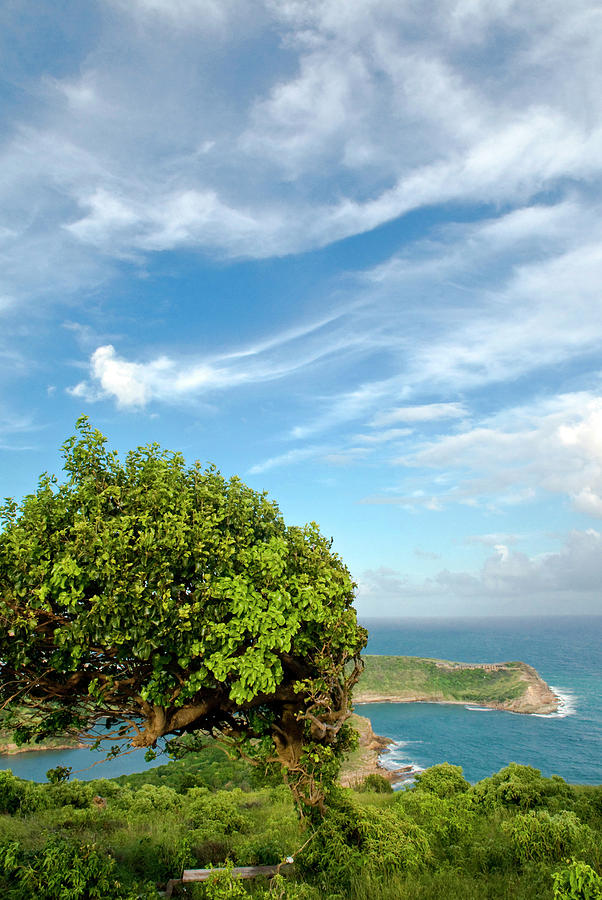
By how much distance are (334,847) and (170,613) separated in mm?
A: 8794

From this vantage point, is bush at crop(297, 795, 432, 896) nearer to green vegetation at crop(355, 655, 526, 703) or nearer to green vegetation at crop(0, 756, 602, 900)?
green vegetation at crop(0, 756, 602, 900)

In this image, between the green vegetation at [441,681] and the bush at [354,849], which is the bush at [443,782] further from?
the green vegetation at [441,681]

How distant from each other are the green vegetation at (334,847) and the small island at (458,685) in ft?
534

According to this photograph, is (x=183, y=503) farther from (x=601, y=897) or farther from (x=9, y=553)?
(x=601, y=897)

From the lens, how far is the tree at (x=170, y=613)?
10.2 metres

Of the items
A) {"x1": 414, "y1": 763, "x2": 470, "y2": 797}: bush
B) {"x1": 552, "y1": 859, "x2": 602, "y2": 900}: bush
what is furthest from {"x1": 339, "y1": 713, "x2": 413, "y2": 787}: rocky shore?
{"x1": 552, "y1": 859, "x2": 602, "y2": 900}: bush

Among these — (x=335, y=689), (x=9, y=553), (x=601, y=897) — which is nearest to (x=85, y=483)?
(x=9, y=553)

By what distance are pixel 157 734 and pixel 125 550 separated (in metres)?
4.89

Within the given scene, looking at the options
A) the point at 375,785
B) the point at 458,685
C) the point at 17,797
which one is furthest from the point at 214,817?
the point at 458,685

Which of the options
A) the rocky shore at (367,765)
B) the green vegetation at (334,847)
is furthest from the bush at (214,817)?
the rocky shore at (367,765)

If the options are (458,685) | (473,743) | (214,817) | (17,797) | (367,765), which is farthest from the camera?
(458,685)

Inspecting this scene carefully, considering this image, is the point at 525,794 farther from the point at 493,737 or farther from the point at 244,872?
the point at 493,737

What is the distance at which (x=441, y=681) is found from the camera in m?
181

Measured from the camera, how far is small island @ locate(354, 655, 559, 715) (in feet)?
536
